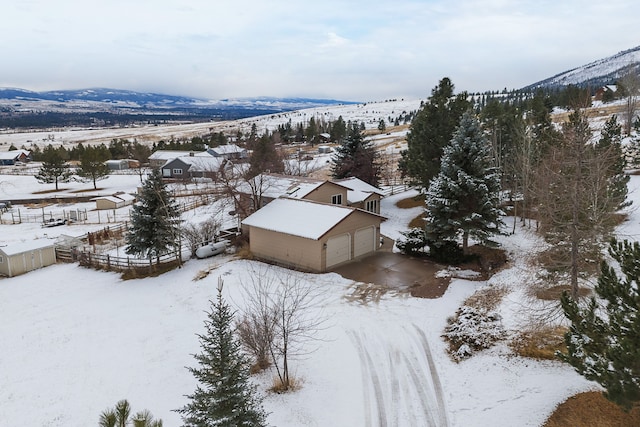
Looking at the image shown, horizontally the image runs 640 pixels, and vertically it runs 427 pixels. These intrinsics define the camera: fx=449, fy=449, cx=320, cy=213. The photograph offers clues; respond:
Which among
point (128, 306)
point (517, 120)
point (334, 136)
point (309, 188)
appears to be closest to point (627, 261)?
point (128, 306)

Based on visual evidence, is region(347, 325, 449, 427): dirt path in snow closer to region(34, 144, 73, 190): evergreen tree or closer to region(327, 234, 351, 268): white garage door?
region(327, 234, 351, 268): white garage door

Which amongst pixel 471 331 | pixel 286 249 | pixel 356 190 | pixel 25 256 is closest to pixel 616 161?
pixel 356 190

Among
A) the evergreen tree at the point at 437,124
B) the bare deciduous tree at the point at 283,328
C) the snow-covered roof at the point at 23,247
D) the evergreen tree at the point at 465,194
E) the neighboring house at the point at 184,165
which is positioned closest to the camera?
the bare deciduous tree at the point at 283,328

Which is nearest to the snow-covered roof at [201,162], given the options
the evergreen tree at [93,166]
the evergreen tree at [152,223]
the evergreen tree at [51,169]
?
the evergreen tree at [93,166]

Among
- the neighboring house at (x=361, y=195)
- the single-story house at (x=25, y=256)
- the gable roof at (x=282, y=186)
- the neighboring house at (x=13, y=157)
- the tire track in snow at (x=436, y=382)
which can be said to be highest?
the gable roof at (x=282, y=186)

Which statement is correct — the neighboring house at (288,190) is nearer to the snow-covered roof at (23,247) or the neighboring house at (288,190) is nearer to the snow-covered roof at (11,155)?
the snow-covered roof at (23,247)

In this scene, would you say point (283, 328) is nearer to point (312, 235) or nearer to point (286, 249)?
point (312, 235)
